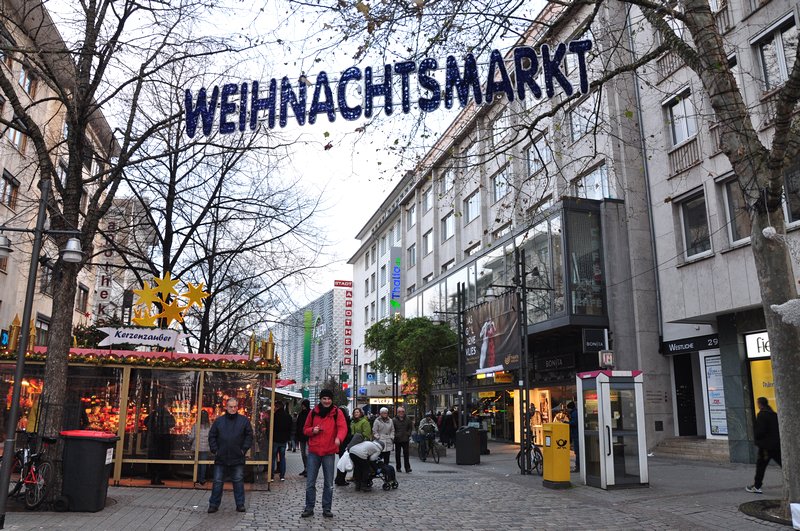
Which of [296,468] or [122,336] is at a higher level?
[122,336]

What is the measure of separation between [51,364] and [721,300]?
53.9 feet

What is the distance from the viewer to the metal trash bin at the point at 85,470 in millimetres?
9398

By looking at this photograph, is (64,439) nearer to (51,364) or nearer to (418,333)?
(51,364)

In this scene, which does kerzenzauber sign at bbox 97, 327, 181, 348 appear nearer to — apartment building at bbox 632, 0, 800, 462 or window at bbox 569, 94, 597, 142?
window at bbox 569, 94, 597, 142

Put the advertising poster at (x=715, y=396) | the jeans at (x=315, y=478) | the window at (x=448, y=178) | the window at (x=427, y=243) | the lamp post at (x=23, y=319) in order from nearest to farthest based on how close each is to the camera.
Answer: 1. the lamp post at (x=23, y=319)
2. the jeans at (x=315, y=478)
3. the window at (x=448, y=178)
4. the advertising poster at (x=715, y=396)
5. the window at (x=427, y=243)

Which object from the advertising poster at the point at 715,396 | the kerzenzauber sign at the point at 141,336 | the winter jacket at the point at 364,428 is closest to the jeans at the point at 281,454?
the winter jacket at the point at 364,428

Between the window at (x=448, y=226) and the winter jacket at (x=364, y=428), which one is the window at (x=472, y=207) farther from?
the winter jacket at (x=364, y=428)

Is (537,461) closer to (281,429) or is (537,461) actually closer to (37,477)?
(281,429)

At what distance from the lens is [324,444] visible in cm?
970

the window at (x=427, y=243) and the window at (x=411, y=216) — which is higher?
the window at (x=411, y=216)

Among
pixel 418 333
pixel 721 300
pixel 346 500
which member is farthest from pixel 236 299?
pixel 721 300

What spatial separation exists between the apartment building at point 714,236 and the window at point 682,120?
3 cm

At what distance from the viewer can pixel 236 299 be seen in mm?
26797

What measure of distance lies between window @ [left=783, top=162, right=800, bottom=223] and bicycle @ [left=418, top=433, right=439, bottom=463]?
12.3m
